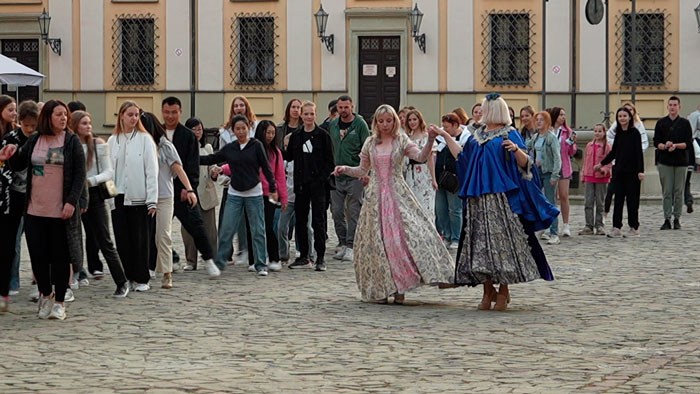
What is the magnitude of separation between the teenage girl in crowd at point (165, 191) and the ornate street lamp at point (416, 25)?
25.2 m

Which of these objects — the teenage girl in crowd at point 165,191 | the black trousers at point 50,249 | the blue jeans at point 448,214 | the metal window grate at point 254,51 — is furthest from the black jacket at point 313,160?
the metal window grate at point 254,51

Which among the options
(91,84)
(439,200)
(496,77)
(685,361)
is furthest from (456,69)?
(685,361)

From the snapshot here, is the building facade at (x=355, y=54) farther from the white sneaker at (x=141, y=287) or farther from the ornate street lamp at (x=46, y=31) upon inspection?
the white sneaker at (x=141, y=287)

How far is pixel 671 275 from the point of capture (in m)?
13.8

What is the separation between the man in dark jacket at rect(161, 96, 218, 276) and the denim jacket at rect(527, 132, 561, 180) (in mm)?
5519

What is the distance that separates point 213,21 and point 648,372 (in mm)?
32179

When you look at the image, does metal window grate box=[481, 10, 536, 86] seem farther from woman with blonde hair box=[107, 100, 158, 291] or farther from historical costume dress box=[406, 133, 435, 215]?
woman with blonde hair box=[107, 100, 158, 291]

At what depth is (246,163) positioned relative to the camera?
14.2 meters

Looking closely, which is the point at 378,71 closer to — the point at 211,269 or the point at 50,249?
the point at 211,269

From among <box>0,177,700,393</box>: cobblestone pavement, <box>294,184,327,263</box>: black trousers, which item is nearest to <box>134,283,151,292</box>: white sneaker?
<box>0,177,700,393</box>: cobblestone pavement

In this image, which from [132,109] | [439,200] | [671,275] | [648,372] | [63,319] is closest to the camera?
[648,372]

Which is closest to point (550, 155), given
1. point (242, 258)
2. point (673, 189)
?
point (673, 189)

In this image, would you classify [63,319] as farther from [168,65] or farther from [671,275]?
[168,65]

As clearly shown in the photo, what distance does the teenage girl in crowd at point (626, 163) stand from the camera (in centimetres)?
1866
